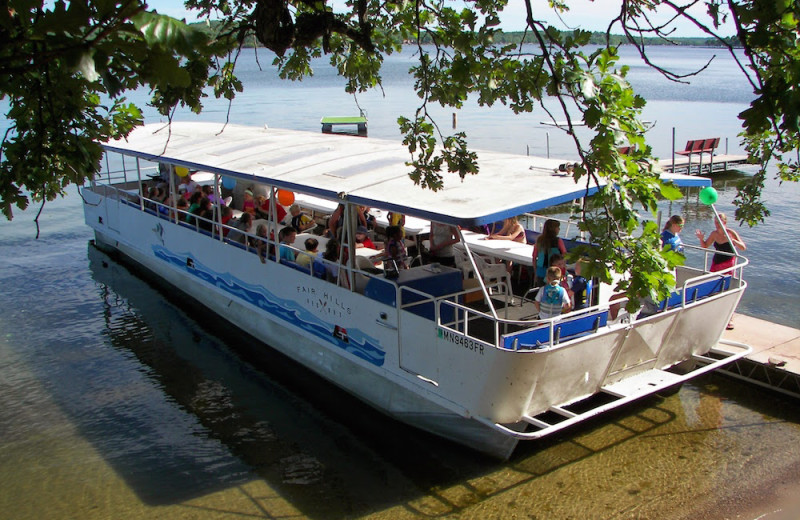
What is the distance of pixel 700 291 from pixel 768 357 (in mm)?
2108

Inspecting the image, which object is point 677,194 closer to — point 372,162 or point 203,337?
point 372,162

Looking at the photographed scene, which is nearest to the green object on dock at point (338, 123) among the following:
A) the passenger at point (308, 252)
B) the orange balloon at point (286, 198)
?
the orange balloon at point (286, 198)

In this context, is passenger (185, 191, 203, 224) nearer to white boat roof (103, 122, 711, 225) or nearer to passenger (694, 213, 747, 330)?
white boat roof (103, 122, 711, 225)

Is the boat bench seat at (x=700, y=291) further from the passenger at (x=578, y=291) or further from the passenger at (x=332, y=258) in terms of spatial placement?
the passenger at (x=332, y=258)

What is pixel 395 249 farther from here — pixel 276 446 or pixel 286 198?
pixel 286 198

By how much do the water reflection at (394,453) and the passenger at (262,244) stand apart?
1930mm

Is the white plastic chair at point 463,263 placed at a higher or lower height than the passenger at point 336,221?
lower

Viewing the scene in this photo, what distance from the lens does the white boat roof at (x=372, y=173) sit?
814 cm

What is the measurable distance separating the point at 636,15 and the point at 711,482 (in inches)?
218

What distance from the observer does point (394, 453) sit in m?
9.47

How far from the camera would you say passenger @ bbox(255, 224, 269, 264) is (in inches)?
456

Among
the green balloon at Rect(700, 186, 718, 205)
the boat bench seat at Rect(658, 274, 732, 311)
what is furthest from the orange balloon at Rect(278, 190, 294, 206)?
the boat bench seat at Rect(658, 274, 732, 311)

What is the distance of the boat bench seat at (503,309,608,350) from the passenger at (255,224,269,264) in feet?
16.3

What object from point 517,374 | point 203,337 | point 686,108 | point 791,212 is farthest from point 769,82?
point 686,108
